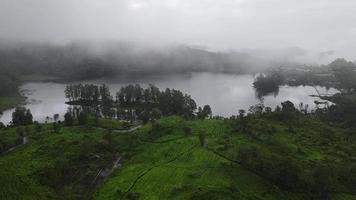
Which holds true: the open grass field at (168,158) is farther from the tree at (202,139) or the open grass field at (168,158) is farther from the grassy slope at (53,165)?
the tree at (202,139)

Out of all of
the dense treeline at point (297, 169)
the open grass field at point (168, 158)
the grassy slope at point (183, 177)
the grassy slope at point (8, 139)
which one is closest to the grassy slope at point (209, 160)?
the grassy slope at point (183, 177)

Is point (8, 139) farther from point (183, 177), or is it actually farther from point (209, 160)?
point (209, 160)

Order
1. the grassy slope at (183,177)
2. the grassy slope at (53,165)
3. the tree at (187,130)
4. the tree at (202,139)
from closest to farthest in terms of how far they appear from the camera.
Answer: the grassy slope at (53,165) → the grassy slope at (183,177) → the tree at (202,139) → the tree at (187,130)

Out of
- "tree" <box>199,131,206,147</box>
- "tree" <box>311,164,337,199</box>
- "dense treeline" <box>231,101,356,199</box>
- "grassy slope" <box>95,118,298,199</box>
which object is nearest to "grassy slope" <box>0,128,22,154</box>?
"grassy slope" <box>95,118,298,199</box>

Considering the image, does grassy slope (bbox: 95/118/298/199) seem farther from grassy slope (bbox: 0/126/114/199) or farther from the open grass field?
grassy slope (bbox: 0/126/114/199)

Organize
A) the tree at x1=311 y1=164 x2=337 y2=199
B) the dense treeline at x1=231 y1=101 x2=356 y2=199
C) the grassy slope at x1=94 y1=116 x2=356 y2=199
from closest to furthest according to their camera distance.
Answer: the grassy slope at x1=94 y1=116 x2=356 y2=199 → the tree at x1=311 y1=164 x2=337 y2=199 → the dense treeline at x1=231 y1=101 x2=356 y2=199

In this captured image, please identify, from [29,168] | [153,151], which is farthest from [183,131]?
[29,168]

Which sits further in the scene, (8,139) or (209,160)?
(8,139)

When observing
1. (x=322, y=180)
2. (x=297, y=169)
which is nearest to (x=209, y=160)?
(x=297, y=169)
